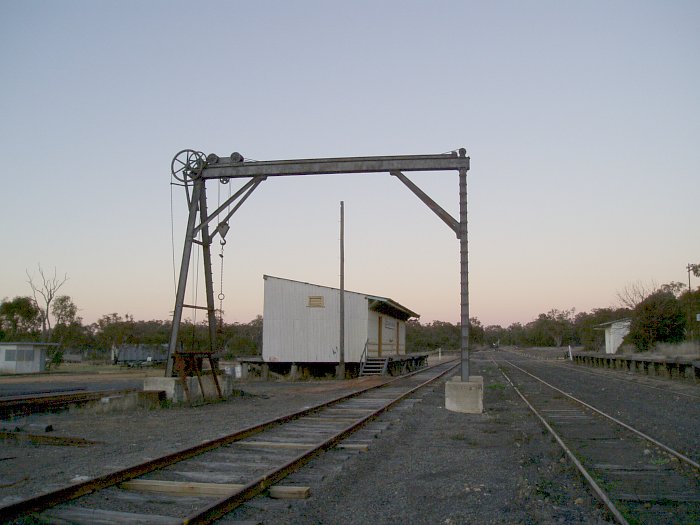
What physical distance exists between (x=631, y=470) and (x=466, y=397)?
6268 millimetres

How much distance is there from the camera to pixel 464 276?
46.9 feet

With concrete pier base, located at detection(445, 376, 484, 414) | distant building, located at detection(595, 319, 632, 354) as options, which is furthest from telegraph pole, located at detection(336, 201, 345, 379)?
distant building, located at detection(595, 319, 632, 354)

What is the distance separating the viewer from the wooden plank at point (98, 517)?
200 inches

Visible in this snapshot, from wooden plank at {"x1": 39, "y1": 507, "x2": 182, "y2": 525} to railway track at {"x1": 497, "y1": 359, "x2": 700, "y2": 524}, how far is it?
12.9 ft

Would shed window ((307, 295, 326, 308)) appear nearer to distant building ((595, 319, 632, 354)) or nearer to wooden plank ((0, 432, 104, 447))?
wooden plank ((0, 432, 104, 447))

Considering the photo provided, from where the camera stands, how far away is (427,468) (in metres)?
7.75

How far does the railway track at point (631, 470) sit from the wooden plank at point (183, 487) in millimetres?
3653

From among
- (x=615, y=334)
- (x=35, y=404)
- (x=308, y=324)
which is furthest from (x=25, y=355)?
(x=615, y=334)

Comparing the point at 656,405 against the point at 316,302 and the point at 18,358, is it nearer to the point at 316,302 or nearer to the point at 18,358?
the point at 316,302

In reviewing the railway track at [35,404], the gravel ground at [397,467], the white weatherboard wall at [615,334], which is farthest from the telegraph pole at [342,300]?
the white weatherboard wall at [615,334]

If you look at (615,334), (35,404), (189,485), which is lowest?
(35,404)

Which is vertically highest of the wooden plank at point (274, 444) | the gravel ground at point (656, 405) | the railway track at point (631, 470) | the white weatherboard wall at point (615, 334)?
the white weatherboard wall at point (615, 334)

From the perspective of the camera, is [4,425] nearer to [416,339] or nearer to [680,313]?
[680,313]

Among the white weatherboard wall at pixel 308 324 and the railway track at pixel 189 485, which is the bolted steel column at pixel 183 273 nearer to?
the railway track at pixel 189 485
